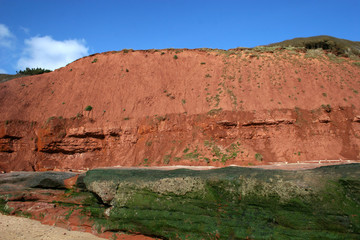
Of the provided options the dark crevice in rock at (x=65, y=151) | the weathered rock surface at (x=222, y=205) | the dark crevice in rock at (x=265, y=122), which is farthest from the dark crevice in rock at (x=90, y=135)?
the weathered rock surface at (x=222, y=205)

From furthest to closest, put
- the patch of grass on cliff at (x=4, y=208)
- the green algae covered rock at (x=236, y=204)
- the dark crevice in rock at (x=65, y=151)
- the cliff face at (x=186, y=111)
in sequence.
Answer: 1. the dark crevice in rock at (x=65, y=151)
2. the cliff face at (x=186, y=111)
3. the patch of grass on cliff at (x=4, y=208)
4. the green algae covered rock at (x=236, y=204)

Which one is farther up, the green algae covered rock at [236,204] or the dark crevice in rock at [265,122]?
the dark crevice in rock at [265,122]

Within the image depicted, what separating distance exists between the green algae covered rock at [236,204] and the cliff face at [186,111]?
12.2 meters

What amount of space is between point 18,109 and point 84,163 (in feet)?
29.0

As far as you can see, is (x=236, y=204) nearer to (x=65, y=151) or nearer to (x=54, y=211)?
(x=54, y=211)

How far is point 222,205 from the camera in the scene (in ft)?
20.0

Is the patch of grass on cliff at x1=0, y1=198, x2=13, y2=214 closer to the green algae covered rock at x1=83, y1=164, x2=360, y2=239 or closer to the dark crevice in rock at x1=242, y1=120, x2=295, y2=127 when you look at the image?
the green algae covered rock at x1=83, y1=164, x2=360, y2=239

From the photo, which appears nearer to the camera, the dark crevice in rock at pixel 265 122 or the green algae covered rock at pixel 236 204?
the green algae covered rock at pixel 236 204

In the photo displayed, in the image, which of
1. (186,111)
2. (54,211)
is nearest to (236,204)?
(54,211)

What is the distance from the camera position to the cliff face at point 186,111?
1989 centimetres

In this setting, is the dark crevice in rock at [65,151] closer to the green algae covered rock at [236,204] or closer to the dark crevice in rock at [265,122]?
the dark crevice in rock at [265,122]

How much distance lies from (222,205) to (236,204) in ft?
1.05

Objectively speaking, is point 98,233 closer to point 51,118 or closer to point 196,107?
point 196,107

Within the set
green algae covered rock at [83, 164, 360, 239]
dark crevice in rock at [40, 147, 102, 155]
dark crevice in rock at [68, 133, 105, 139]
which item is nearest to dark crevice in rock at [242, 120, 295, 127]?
dark crevice in rock at [68, 133, 105, 139]
